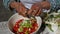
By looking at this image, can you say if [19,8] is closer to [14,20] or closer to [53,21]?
[14,20]

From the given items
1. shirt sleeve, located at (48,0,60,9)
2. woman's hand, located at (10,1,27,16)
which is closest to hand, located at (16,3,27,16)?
woman's hand, located at (10,1,27,16)

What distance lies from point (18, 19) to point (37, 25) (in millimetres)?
94

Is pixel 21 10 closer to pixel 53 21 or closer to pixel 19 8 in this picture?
pixel 19 8

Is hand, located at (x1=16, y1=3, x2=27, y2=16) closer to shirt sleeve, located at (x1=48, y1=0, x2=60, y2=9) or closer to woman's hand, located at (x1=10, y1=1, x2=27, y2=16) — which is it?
woman's hand, located at (x1=10, y1=1, x2=27, y2=16)

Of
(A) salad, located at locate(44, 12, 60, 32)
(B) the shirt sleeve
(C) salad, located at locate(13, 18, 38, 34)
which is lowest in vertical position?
(C) salad, located at locate(13, 18, 38, 34)

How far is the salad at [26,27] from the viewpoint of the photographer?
1.69 feet

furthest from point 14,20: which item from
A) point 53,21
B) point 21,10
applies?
point 53,21

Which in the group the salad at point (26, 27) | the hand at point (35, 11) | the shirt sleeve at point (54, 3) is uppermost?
the shirt sleeve at point (54, 3)

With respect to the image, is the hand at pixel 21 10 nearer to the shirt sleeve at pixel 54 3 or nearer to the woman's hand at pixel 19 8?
the woman's hand at pixel 19 8

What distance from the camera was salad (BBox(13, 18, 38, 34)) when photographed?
1.69ft

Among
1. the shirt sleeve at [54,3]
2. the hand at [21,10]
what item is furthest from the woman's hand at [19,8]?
the shirt sleeve at [54,3]

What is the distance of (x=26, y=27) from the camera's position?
526mm

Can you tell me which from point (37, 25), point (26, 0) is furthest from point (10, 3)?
point (37, 25)

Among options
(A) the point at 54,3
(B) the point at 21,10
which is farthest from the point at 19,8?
(A) the point at 54,3
